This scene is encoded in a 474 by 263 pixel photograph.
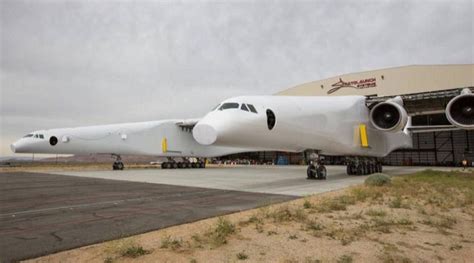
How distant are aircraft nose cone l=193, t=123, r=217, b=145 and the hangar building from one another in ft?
80.4

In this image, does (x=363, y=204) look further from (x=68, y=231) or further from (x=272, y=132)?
(x=68, y=231)

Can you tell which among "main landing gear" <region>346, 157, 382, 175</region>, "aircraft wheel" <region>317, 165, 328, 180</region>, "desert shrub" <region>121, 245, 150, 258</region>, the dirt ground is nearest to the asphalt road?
the dirt ground

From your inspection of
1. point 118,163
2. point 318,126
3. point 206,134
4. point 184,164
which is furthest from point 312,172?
point 118,163

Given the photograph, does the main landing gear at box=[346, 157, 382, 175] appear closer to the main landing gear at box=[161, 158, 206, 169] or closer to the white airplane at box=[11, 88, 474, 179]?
the white airplane at box=[11, 88, 474, 179]

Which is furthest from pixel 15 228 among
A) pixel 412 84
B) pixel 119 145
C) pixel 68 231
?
pixel 412 84

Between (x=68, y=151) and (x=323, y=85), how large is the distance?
30.4m

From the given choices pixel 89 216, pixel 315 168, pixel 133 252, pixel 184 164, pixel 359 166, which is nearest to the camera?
pixel 133 252

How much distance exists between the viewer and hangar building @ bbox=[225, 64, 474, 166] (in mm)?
32594

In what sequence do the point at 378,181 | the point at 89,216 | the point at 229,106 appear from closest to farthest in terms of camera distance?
the point at 89,216 → the point at 229,106 → the point at 378,181

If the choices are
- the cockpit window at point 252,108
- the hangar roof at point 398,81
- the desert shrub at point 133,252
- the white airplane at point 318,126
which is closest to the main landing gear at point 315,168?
the white airplane at point 318,126

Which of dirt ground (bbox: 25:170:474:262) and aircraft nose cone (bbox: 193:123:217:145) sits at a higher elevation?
aircraft nose cone (bbox: 193:123:217:145)

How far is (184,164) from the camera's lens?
107 ft

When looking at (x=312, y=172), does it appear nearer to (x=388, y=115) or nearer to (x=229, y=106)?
(x=388, y=115)

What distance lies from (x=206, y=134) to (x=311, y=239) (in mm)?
5595
